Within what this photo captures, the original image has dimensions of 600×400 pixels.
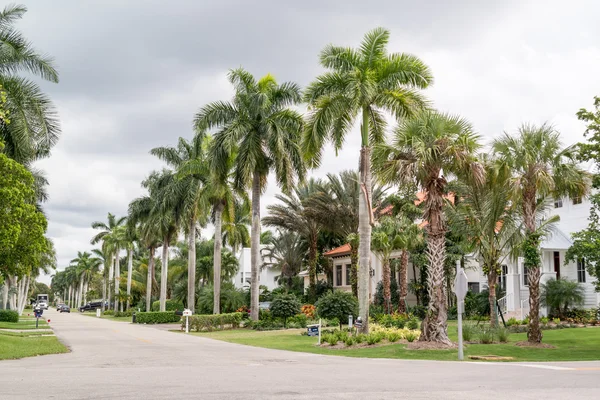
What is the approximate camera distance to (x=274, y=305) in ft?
113

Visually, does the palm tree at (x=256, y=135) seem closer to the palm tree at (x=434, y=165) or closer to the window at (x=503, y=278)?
the palm tree at (x=434, y=165)

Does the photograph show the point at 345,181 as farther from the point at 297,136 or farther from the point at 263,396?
the point at 263,396

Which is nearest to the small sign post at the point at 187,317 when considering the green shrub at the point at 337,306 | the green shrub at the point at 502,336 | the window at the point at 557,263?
the green shrub at the point at 337,306

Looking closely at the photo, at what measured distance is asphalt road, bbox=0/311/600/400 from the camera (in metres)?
9.70

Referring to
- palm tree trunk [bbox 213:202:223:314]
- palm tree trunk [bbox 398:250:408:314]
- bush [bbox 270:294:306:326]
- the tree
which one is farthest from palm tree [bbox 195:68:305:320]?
the tree

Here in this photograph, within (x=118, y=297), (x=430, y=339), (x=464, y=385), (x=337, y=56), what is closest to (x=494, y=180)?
(x=430, y=339)

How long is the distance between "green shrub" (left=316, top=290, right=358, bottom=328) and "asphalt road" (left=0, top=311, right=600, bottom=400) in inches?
425

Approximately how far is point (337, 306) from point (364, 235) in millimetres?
4927

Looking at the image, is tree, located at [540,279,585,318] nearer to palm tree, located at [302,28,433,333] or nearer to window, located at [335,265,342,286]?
palm tree, located at [302,28,433,333]

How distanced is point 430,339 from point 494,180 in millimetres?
6509

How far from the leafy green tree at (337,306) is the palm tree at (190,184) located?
650 inches

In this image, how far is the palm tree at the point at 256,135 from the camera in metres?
34.5

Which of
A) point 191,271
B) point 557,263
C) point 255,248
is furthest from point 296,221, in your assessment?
point 557,263

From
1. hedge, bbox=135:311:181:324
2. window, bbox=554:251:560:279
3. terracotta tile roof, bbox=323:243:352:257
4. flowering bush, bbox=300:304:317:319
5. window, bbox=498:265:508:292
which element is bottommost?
hedge, bbox=135:311:181:324
